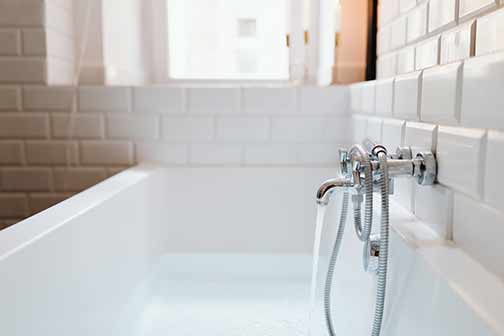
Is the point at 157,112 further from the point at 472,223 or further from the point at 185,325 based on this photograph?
the point at 472,223

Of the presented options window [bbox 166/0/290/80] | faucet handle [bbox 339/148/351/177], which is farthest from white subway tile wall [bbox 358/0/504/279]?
window [bbox 166/0/290/80]

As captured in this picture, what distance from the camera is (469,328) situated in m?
0.57

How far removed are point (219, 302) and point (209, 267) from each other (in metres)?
0.24

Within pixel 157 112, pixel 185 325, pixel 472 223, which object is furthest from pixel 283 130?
pixel 472 223

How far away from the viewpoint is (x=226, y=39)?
224 centimetres

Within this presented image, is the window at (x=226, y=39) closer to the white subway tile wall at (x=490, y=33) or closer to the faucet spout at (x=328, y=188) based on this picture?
the faucet spout at (x=328, y=188)

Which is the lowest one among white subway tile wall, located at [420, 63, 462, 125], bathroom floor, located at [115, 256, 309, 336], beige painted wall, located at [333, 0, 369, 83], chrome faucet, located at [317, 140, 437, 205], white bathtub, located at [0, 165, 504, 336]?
bathroom floor, located at [115, 256, 309, 336]

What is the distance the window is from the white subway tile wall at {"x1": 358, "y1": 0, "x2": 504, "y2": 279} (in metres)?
1.01

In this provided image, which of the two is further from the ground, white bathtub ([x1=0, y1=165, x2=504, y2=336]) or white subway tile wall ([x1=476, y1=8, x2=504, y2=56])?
white subway tile wall ([x1=476, y1=8, x2=504, y2=56])

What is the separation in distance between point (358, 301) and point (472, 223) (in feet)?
1.31

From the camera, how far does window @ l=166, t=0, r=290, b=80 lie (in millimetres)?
2209

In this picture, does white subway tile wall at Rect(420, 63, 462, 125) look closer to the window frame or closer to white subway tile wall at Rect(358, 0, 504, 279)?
white subway tile wall at Rect(358, 0, 504, 279)

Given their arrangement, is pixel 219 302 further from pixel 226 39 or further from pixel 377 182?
pixel 226 39

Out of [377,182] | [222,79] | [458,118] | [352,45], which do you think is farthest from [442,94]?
[222,79]
